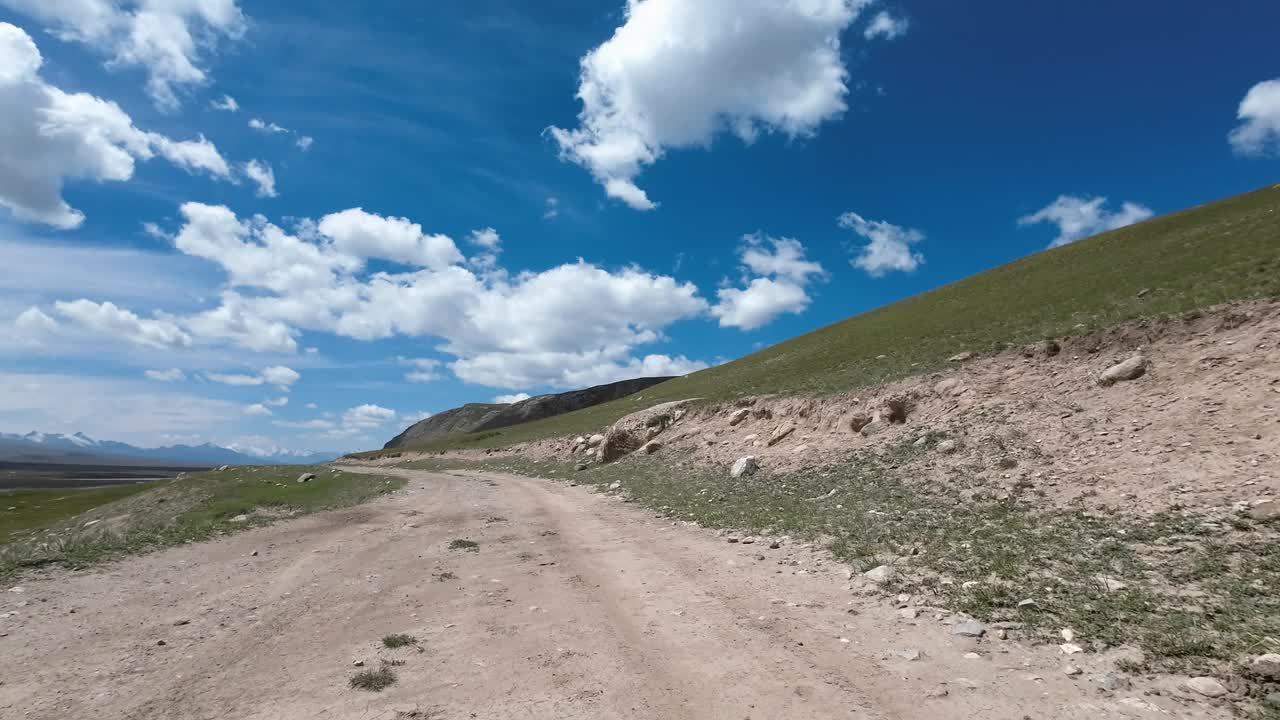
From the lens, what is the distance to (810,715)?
19.8 feet

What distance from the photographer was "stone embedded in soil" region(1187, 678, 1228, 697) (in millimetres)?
5855

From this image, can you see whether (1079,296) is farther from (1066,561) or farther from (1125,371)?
(1066,561)

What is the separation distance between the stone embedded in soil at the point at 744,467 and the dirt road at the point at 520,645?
10.9 meters

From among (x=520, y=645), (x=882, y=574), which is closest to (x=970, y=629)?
(x=882, y=574)

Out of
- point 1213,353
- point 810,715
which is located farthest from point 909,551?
point 1213,353

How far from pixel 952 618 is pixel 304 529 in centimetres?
2007

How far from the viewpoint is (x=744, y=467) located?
83.7ft

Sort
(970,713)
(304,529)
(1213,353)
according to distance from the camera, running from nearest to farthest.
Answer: (970,713)
(1213,353)
(304,529)

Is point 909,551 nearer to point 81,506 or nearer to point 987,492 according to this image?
point 987,492

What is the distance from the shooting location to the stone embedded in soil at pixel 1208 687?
5855mm

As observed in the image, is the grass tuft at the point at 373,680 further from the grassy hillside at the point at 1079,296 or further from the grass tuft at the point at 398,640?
the grassy hillside at the point at 1079,296

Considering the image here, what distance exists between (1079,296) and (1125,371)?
732 inches

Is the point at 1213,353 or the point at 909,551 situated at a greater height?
the point at 1213,353

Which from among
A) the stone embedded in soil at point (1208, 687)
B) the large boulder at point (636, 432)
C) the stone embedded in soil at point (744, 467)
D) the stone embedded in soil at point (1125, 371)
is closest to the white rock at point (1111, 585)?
the stone embedded in soil at point (1208, 687)
